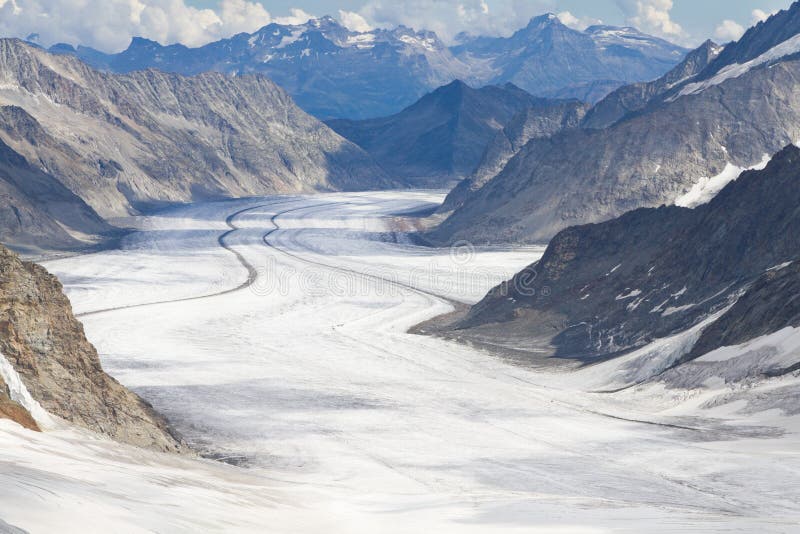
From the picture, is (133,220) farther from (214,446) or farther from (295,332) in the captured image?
(214,446)

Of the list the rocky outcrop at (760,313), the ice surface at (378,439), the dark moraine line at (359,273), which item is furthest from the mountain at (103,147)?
the rocky outcrop at (760,313)

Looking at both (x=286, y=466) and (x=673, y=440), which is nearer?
(x=286, y=466)

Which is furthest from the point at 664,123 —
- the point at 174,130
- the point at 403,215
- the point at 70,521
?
the point at 174,130

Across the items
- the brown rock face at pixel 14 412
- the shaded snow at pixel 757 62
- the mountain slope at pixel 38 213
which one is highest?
the shaded snow at pixel 757 62

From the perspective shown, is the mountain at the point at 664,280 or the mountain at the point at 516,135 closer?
the mountain at the point at 664,280

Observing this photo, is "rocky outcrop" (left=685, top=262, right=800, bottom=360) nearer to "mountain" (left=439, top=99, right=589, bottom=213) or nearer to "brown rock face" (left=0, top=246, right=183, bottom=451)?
"brown rock face" (left=0, top=246, right=183, bottom=451)

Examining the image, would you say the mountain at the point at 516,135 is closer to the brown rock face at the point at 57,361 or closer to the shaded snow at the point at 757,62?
the shaded snow at the point at 757,62
